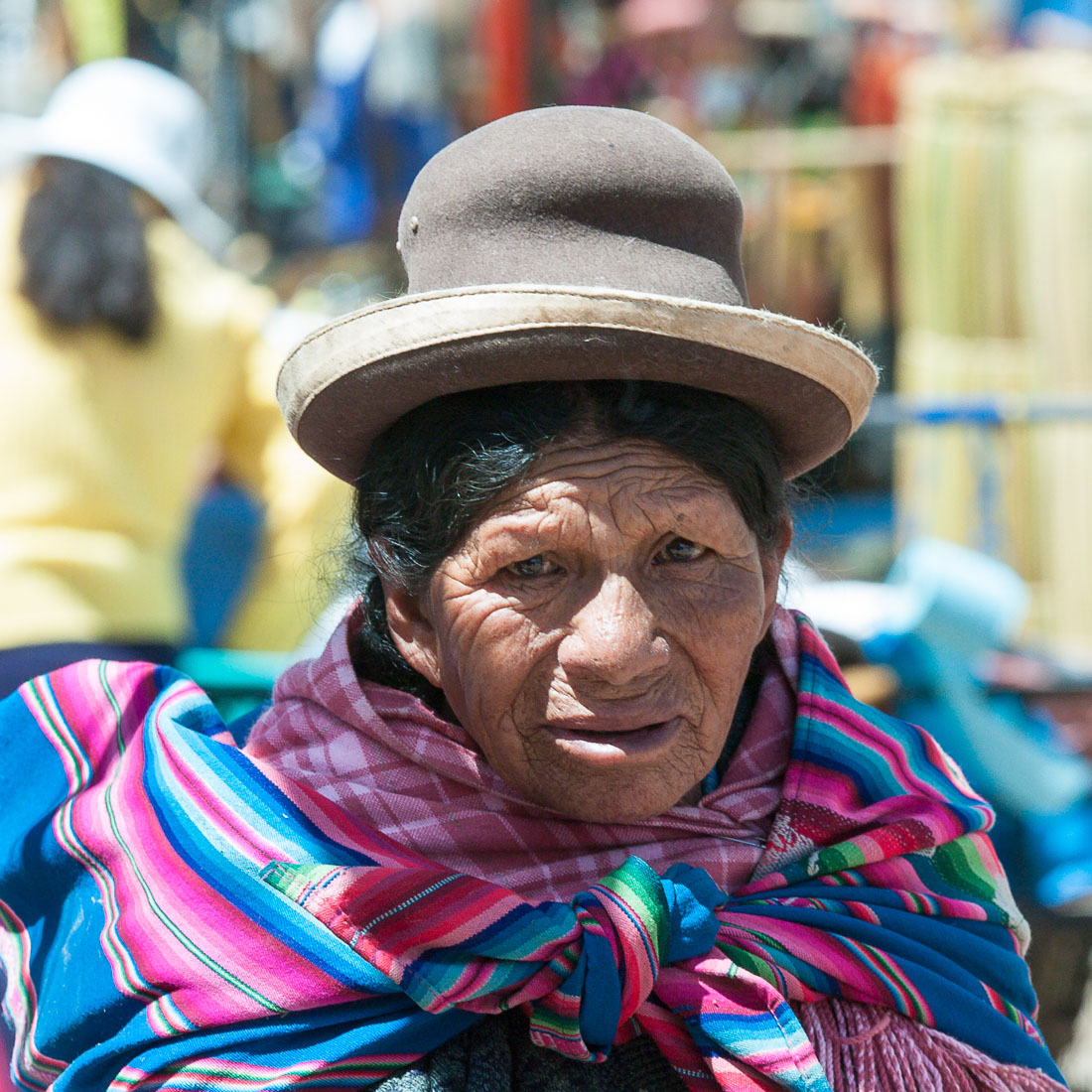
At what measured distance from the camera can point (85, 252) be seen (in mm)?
3057

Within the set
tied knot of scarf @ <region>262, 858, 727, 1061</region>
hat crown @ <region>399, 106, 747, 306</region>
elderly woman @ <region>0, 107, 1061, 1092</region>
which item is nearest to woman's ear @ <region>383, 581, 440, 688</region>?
elderly woman @ <region>0, 107, 1061, 1092</region>

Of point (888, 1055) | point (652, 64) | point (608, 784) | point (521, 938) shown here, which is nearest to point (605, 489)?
point (608, 784)

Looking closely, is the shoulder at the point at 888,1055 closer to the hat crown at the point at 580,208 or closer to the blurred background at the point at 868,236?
the blurred background at the point at 868,236

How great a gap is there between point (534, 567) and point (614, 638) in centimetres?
14

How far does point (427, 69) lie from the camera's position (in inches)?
284

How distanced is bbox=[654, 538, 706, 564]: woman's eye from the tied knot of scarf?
0.35 meters

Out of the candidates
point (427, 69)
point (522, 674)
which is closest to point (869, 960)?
point (522, 674)

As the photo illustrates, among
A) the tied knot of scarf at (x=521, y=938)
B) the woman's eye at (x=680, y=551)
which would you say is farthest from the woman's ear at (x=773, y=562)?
the tied knot of scarf at (x=521, y=938)

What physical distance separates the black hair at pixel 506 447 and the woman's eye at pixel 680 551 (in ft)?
0.28

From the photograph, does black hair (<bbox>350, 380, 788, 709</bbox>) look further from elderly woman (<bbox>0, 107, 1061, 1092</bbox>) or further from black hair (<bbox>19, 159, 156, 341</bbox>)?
black hair (<bbox>19, 159, 156, 341</bbox>)

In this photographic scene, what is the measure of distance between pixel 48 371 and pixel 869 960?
7.46ft

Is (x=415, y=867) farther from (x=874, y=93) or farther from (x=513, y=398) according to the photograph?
(x=874, y=93)

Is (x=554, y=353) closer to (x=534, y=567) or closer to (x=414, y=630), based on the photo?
(x=534, y=567)

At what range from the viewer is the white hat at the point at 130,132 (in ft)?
10.7
